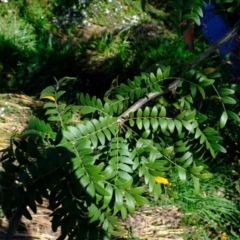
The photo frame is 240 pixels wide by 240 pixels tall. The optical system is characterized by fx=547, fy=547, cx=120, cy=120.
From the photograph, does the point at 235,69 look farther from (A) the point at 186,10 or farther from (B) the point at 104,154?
(B) the point at 104,154

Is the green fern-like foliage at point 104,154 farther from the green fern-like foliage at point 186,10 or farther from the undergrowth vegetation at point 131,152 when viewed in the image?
the green fern-like foliage at point 186,10

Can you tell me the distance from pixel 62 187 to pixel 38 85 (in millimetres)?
3051

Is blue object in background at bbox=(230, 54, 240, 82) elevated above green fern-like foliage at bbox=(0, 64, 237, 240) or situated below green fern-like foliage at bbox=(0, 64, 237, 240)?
below

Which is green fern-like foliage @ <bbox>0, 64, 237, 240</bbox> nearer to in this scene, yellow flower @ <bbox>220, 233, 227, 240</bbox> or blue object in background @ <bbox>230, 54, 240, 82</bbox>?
yellow flower @ <bbox>220, 233, 227, 240</bbox>

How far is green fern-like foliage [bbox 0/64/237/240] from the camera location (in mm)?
2178

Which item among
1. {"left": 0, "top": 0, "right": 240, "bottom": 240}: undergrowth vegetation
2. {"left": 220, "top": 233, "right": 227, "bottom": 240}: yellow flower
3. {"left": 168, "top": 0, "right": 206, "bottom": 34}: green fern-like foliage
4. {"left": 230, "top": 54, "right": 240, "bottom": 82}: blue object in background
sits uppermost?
{"left": 168, "top": 0, "right": 206, "bottom": 34}: green fern-like foliage

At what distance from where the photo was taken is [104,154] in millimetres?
2424

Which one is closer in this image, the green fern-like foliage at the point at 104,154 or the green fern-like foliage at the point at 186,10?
the green fern-like foliage at the point at 104,154

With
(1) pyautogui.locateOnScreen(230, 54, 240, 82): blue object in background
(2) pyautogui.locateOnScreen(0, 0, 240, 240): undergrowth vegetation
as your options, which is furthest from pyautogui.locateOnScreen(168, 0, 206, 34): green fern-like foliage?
(1) pyautogui.locateOnScreen(230, 54, 240, 82): blue object in background

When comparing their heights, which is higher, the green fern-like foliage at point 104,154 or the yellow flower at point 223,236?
the green fern-like foliage at point 104,154

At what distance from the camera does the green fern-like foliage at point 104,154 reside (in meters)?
2.18

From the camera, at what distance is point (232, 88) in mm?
2764

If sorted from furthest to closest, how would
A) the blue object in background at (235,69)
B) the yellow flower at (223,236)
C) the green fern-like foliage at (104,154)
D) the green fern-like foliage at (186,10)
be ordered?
the blue object in background at (235,69), the yellow flower at (223,236), the green fern-like foliage at (186,10), the green fern-like foliage at (104,154)

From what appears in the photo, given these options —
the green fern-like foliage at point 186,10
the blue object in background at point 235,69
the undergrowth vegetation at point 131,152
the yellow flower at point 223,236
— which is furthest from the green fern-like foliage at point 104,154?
the blue object in background at point 235,69
